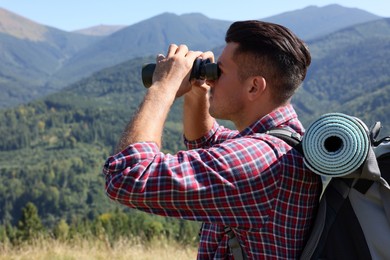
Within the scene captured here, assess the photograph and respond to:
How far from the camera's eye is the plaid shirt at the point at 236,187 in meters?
1.77

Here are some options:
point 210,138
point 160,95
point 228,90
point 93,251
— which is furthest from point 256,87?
point 93,251

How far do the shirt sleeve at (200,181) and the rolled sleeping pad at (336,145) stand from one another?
18 cm

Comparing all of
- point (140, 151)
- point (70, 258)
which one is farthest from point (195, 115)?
point (70, 258)

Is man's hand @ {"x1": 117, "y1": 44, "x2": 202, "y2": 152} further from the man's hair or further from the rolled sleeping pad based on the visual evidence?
the rolled sleeping pad

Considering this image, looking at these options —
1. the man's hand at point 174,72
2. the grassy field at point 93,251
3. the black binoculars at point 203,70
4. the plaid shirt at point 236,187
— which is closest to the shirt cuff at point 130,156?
the plaid shirt at point 236,187

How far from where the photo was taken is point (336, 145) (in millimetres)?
1694

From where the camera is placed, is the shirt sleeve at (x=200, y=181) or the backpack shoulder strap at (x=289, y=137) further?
the backpack shoulder strap at (x=289, y=137)

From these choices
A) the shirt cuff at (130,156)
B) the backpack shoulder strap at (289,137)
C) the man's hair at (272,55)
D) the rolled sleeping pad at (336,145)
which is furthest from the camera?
the man's hair at (272,55)

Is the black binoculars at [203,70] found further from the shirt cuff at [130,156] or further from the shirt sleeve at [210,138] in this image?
the shirt sleeve at [210,138]

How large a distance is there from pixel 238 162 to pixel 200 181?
13 centimetres

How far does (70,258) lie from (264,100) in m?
4.34

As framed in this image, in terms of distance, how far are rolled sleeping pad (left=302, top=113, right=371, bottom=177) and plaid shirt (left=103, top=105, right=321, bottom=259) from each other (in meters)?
0.16

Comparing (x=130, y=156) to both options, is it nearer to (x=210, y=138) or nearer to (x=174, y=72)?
(x=174, y=72)

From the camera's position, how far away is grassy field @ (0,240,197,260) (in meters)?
5.93
